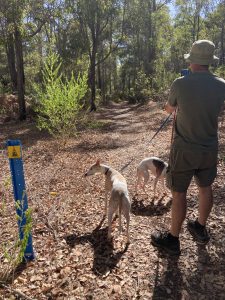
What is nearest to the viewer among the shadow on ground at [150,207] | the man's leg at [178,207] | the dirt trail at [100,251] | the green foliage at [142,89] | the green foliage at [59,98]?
the dirt trail at [100,251]

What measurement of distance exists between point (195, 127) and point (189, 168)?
45cm

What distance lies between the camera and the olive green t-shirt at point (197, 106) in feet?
10.4

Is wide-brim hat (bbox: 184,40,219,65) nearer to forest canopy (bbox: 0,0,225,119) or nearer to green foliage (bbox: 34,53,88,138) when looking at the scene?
green foliage (bbox: 34,53,88,138)

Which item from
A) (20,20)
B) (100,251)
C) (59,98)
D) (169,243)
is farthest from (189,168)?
(20,20)

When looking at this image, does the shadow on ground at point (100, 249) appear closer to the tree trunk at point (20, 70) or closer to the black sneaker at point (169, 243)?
the black sneaker at point (169, 243)

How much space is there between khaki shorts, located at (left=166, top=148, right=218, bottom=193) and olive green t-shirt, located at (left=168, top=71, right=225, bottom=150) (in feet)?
0.26

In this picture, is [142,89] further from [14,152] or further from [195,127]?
[14,152]

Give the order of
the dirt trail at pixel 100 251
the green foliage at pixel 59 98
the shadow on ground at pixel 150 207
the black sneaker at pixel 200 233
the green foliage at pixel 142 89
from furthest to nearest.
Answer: the green foliage at pixel 142 89, the green foliage at pixel 59 98, the shadow on ground at pixel 150 207, the black sneaker at pixel 200 233, the dirt trail at pixel 100 251

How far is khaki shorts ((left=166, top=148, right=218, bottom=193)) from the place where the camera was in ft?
10.9

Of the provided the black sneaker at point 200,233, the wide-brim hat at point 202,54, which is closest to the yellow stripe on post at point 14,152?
the wide-brim hat at point 202,54

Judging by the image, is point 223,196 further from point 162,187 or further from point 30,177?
point 30,177

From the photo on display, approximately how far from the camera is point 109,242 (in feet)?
13.2

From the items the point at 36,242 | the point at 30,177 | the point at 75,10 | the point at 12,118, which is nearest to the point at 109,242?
the point at 36,242

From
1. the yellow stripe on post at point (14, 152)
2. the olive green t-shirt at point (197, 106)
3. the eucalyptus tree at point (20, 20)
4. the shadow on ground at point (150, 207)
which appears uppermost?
the eucalyptus tree at point (20, 20)
